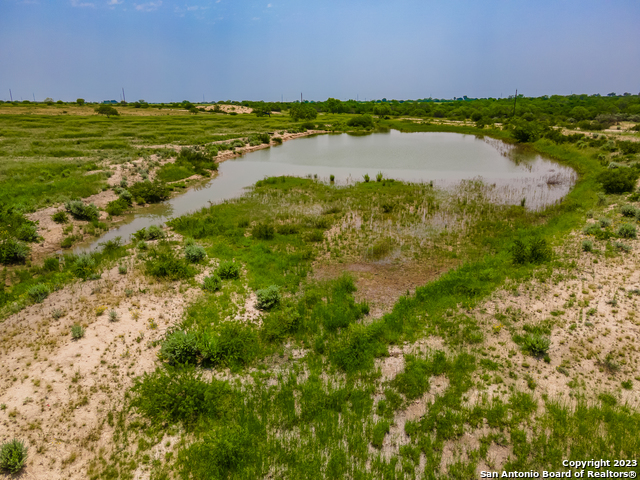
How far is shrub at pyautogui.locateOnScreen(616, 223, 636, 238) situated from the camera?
1392 centimetres

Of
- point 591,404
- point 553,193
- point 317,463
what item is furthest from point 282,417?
point 553,193

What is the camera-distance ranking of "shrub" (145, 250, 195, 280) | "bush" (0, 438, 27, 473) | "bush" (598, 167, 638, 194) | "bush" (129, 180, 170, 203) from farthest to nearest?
"bush" (129, 180, 170, 203)
"bush" (598, 167, 638, 194)
"shrub" (145, 250, 195, 280)
"bush" (0, 438, 27, 473)

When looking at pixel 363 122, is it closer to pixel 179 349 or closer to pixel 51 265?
pixel 51 265

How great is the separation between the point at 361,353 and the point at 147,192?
21129 mm

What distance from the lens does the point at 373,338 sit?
9.38 m

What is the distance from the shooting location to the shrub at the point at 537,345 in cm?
829

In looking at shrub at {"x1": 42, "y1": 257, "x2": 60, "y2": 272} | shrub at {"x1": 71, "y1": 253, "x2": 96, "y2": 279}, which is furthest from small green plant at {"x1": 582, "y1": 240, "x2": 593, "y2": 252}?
shrub at {"x1": 42, "y1": 257, "x2": 60, "y2": 272}

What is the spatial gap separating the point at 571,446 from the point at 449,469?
7.75 feet

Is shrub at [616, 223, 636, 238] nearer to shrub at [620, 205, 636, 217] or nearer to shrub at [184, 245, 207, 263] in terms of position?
shrub at [620, 205, 636, 217]

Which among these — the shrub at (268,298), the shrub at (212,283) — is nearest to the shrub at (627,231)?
the shrub at (268,298)

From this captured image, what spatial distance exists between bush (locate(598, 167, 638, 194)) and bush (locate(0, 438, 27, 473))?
28.7m

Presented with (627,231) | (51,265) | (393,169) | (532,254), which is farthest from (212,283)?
(393,169)

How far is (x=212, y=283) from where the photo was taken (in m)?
11.8

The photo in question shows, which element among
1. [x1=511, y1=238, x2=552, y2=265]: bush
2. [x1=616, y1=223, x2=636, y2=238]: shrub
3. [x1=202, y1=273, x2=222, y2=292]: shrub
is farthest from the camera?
[x1=616, y1=223, x2=636, y2=238]: shrub
